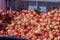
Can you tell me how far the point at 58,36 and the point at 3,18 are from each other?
1015 mm

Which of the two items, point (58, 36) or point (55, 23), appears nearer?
point (58, 36)

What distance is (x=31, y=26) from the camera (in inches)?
106

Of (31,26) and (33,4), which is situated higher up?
(31,26)

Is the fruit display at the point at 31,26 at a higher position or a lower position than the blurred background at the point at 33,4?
higher

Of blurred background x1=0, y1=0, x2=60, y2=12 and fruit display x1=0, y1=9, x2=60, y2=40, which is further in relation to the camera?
blurred background x1=0, y1=0, x2=60, y2=12

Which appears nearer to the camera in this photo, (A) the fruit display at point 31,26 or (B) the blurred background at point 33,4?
(A) the fruit display at point 31,26

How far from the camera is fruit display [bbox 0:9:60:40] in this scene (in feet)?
7.82

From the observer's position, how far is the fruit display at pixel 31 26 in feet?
7.82

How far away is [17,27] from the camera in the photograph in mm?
2811

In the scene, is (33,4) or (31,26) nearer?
(31,26)

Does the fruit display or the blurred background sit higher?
the fruit display

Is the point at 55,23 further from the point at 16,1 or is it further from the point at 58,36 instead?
the point at 16,1

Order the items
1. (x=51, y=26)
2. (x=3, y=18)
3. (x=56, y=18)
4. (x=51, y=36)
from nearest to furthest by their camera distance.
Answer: (x=51, y=36)
(x=51, y=26)
(x=56, y=18)
(x=3, y=18)

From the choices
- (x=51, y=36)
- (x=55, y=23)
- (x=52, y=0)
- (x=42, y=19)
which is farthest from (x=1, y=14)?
(x=52, y=0)
